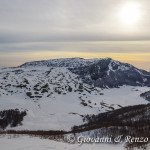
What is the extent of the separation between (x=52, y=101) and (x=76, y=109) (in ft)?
95.7

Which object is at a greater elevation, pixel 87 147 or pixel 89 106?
pixel 87 147

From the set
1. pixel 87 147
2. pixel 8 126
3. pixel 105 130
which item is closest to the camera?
pixel 87 147

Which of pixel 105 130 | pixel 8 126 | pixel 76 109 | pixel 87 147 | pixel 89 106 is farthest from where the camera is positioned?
pixel 89 106

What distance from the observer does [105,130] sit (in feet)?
269

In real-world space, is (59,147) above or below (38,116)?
above

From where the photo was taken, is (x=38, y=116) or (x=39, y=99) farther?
(x=39, y=99)

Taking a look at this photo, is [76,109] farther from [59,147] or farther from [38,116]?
[59,147]

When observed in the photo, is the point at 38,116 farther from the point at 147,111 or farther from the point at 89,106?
the point at 147,111

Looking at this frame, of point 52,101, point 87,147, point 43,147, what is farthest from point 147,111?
point 43,147

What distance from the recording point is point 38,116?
151750 millimetres

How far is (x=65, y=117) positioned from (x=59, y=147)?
112525 millimetres

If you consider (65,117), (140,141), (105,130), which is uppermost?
(140,141)

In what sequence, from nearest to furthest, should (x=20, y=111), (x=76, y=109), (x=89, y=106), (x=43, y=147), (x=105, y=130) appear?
(x=43, y=147), (x=105, y=130), (x=20, y=111), (x=76, y=109), (x=89, y=106)

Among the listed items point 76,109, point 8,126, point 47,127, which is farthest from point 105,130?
point 76,109
